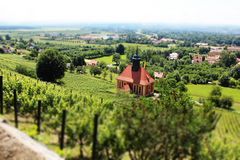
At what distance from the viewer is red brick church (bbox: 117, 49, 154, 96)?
254ft

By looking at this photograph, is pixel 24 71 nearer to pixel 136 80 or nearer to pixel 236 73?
pixel 136 80

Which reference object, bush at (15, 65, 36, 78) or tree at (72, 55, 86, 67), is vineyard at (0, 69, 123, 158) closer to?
bush at (15, 65, 36, 78)

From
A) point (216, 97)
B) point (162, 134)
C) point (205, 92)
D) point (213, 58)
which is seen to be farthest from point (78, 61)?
point (162, 134)

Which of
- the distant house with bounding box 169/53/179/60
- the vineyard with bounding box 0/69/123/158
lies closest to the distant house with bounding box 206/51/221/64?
the distant house with bounding box 169/53/179/60

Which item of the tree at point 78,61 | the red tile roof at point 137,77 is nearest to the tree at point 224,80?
the red tile roof at point 137,77

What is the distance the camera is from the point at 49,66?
75.9 metres

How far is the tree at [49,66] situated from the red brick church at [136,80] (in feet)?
51.1

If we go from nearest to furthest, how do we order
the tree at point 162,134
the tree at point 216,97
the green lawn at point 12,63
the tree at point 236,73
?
the tree at point 162,134 → the tree at point 216,97 → the green lawn at point 12,63 → the tree at point 236,73

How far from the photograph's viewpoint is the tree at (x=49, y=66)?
7588cm

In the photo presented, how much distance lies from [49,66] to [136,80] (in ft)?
70.0

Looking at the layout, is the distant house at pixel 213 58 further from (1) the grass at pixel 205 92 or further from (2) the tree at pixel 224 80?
(1) the grass at pixel 205 92

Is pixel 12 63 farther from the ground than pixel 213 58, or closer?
farther from the ground

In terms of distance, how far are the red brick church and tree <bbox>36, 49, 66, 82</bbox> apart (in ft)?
51.1

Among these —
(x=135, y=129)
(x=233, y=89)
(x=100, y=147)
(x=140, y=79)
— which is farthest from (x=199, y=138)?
(x=233, y=89)
